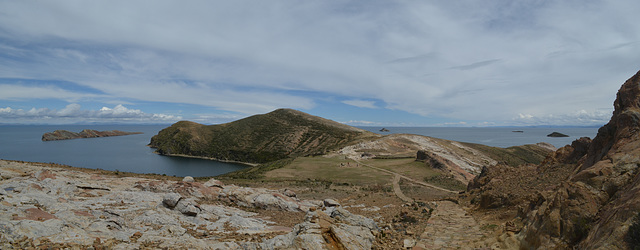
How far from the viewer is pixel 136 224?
12258 millimetres

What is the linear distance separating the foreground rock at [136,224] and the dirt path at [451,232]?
10.1 feet

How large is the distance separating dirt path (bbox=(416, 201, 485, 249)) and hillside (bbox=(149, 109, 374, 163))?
293 ft

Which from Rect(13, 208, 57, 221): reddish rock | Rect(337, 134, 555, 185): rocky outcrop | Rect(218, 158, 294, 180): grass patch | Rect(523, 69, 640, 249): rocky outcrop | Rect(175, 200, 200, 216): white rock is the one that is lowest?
Rect(218, 158, 294, 180): grass patch

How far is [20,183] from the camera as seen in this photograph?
14641 millimetres

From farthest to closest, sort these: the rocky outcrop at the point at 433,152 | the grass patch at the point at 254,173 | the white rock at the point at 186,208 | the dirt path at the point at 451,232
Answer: the rocky outcrop at the point at 433,152 < the grass patch at the point at 254,173 < the white rock at the point at 186,208 < the dirt path at the point at 451,232

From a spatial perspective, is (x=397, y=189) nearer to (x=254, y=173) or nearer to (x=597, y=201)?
(x=597, y=201)

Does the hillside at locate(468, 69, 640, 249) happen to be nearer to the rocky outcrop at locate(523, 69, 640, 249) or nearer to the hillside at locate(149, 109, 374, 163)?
the rocky outcrop at locate(523, 69, 640, 249)

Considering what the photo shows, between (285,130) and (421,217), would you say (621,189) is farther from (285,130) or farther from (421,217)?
(285,130)

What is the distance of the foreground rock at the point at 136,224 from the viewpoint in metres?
8.98

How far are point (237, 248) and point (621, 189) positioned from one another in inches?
522

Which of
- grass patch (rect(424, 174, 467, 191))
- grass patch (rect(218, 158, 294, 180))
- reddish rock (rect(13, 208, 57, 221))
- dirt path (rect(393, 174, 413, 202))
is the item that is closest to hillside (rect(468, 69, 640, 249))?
dirt path (rect(393, 174, 413, 202))

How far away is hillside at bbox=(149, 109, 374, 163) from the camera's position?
387 feet

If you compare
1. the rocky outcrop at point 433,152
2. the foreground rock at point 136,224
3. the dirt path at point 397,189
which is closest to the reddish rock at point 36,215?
the foreground rock at point 136,224

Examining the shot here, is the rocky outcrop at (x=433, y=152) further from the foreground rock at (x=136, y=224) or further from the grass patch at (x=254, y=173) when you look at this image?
the foreground rock at (x=136, y=224)
